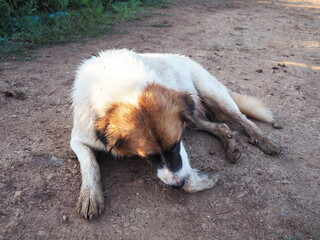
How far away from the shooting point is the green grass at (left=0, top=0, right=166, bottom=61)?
243 inches

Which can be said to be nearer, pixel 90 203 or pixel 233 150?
pixel 90 203

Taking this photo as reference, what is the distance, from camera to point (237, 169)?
10.9ft

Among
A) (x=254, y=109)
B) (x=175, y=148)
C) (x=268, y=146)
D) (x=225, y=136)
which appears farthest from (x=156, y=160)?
(x=254, y=109)

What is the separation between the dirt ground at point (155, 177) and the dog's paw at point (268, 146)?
7 centimetres

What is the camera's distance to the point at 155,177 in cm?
312

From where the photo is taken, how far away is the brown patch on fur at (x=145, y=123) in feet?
8.21

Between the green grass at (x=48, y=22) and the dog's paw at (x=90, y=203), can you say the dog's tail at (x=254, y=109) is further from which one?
the green grass at (x=48, y=22)

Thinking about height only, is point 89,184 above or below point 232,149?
above

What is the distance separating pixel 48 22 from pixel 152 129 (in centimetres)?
551

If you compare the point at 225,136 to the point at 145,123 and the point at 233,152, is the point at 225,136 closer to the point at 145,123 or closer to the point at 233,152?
the point at 233,152

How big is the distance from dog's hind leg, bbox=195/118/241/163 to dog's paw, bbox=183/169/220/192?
427 mm

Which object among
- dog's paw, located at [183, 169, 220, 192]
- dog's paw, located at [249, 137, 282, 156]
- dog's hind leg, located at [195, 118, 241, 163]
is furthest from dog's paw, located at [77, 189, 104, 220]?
dog's paw, located at [249, 137, 282, 156]

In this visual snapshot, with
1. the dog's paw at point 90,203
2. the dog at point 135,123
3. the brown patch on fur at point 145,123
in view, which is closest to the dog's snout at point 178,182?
the dog at point 135,123

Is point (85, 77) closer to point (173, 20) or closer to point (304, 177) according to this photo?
point (304, 177)
